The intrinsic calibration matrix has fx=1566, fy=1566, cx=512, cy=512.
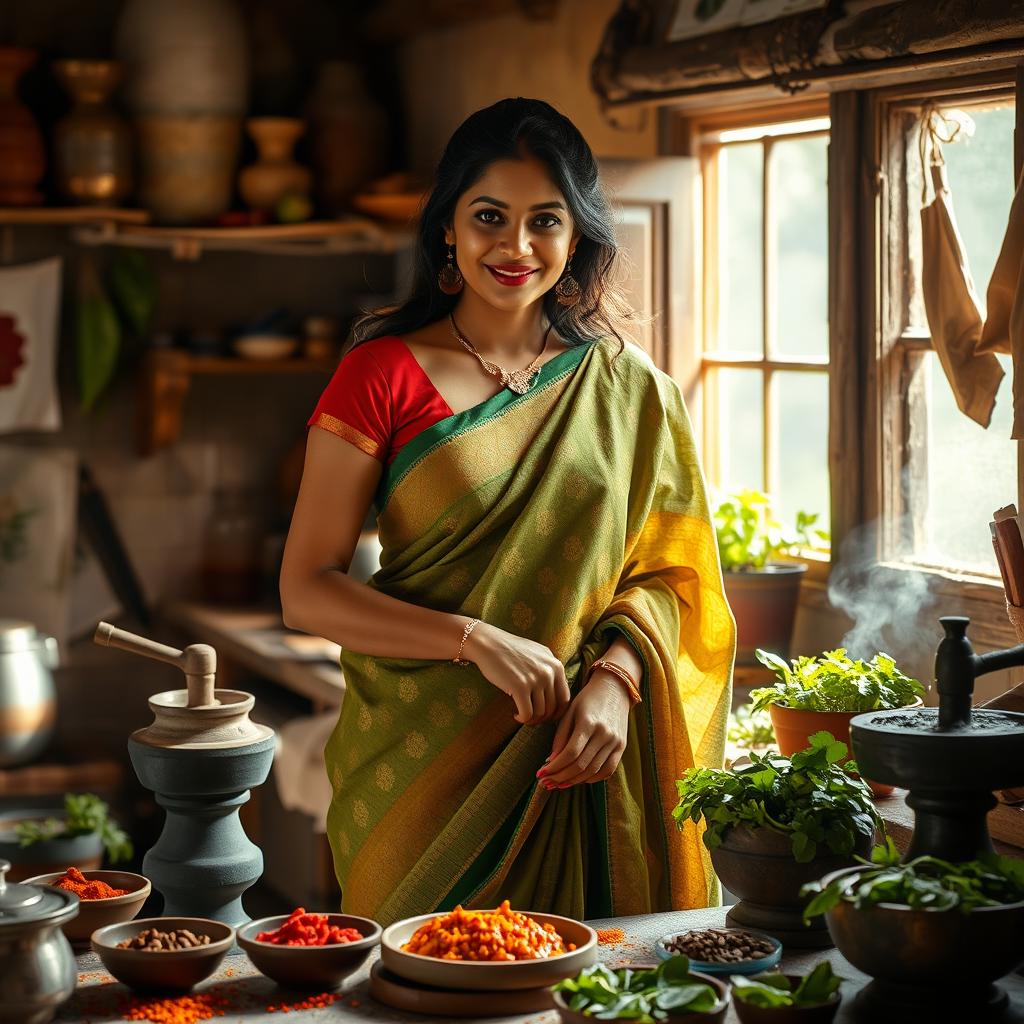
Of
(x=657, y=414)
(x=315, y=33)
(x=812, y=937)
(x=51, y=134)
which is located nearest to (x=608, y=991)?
(x=812, y=937)

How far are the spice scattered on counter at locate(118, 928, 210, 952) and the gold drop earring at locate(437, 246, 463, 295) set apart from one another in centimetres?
104

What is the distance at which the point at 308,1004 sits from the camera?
1.59m

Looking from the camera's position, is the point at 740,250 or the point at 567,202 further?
the point at 740,250

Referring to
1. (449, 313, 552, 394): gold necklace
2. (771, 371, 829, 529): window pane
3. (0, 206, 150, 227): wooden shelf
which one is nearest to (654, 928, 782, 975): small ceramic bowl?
(449, 313, 552, 394): gold necklace

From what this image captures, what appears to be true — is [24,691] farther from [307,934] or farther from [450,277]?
[307,934]

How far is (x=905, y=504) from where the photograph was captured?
333cm

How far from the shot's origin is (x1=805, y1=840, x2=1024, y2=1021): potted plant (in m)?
1.50

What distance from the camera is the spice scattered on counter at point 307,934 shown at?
5.34 ft

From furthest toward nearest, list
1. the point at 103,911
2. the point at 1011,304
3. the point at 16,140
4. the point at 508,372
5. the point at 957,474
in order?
the point at 16,140
the point at 957,474
the point at 1011,304
the point at 508,372
the point at 103,911

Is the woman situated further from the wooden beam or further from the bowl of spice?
the wooden beam

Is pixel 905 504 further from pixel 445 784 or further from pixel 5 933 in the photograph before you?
pixel 5 933

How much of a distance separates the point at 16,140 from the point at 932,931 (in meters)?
4.00

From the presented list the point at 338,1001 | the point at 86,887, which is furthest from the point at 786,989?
the point at 86,887

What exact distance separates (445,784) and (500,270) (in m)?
→ 0.72
